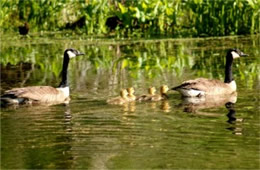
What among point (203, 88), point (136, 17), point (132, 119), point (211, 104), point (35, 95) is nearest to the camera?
point (132, 119)

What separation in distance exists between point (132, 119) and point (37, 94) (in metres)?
2.56

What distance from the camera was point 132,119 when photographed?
11.2m

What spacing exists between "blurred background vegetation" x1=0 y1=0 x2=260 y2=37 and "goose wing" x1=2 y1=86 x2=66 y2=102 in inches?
381

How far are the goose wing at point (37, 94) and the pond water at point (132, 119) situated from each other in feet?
1.06

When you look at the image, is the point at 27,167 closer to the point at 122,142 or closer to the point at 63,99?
the point at 122,142

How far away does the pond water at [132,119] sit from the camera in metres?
8.83

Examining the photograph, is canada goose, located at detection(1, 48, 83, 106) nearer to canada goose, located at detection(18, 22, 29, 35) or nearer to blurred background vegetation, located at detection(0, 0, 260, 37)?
blurred background vegetation, located at detection(0, 0, 260, 37)

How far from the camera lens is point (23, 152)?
9289 millimetres

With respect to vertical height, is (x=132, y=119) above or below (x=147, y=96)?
below

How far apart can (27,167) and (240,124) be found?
339 centimetres

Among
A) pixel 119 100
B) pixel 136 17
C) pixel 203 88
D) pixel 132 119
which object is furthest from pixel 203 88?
pixel 136 17

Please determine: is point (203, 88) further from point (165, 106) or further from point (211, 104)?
point (165, 106)

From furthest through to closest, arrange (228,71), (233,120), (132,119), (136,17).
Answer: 1. (136,17)
2. (228,71)
3. (132,119)
4. (233,120)

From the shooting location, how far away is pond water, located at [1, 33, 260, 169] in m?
8.83
